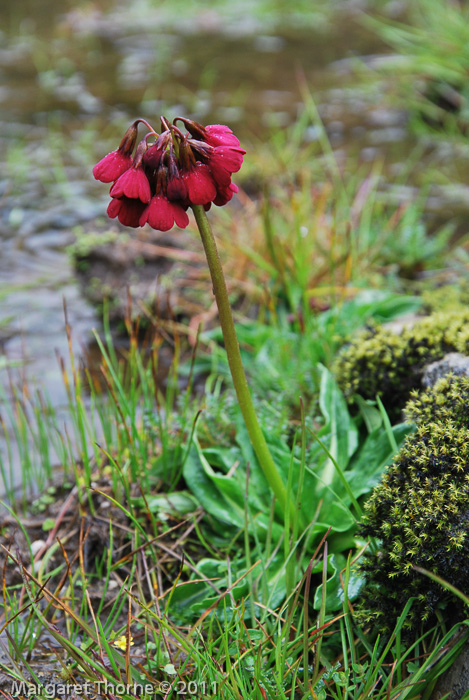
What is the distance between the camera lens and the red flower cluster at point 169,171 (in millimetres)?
1537

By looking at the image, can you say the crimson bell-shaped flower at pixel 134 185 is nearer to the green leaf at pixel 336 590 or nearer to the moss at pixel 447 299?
the green leaf at pixel 336 590

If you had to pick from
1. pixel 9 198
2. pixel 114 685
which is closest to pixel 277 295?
pixel 114 685

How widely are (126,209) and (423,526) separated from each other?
1211mm

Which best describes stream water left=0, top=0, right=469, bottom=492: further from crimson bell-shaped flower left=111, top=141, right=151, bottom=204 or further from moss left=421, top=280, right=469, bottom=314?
moss left=421, top=280, right=469, bottom=314

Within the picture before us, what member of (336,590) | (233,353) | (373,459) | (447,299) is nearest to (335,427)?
(373,459)

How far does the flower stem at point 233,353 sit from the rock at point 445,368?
2.26 feet

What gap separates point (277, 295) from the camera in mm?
3684

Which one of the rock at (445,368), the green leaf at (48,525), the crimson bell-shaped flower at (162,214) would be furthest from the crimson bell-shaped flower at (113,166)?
the green leaf at (48,525)

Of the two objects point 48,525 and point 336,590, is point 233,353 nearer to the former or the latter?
point 336,590

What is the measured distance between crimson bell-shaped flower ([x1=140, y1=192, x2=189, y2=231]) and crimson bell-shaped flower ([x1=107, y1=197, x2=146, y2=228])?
4 cm

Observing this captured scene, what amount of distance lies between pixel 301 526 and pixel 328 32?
9444mm

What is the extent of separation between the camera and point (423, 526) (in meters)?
1.67

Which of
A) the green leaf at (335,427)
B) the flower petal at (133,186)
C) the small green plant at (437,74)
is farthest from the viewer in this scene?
the small green plant at (437,74)

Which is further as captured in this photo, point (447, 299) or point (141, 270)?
point (141, 270)
